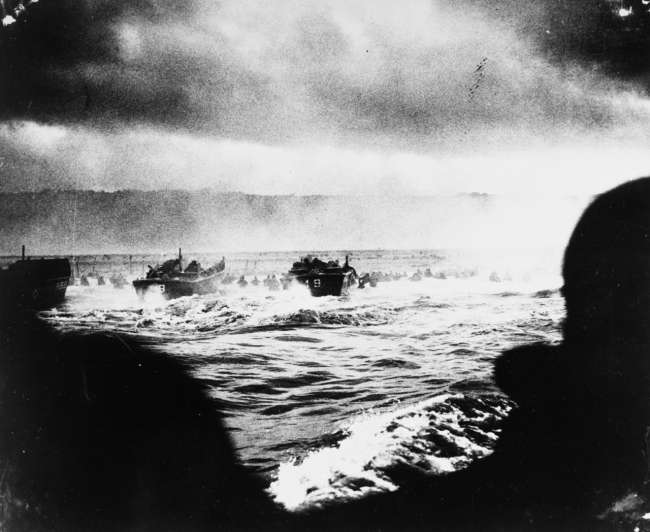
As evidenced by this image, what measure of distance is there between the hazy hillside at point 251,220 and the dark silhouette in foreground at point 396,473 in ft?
1.44

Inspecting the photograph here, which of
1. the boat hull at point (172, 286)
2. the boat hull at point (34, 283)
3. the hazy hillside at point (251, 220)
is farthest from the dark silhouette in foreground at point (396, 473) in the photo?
the boat hull at point (172, 286)

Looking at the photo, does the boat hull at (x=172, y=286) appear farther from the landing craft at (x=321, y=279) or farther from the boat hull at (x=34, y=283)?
the landing craft at (x=321, y=279)

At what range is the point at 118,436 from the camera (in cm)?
221

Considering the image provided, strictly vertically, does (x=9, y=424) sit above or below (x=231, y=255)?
below

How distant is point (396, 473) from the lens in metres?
2.04

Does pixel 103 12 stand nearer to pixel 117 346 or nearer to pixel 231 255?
pixel 231 255

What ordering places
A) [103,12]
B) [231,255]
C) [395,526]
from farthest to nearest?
1. [231,255]
2. [103,12]
3. [395,526]

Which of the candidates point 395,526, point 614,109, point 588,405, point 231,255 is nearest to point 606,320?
point 588,405

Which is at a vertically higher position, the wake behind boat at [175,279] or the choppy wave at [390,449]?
the wake behind boat at [175,279]

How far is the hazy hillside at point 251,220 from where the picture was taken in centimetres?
274

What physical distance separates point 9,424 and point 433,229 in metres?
2.95

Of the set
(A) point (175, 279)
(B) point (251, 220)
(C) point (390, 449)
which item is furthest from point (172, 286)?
(C) point (390, 449)

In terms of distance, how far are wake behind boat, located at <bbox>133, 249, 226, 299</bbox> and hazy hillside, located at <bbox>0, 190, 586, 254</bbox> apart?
6.6 inches

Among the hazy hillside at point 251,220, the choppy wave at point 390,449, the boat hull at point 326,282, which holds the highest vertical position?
the hazy hillside at point 251,220
